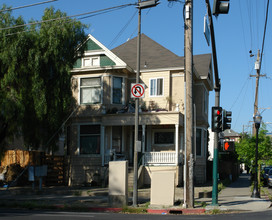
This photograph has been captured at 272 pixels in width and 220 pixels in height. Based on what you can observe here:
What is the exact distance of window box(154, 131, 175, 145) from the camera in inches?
963

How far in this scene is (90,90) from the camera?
81.5ft

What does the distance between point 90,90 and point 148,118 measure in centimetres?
453

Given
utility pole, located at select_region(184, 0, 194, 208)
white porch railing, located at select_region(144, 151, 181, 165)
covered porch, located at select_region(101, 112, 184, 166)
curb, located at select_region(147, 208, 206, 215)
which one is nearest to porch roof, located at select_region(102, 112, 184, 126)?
covered porch, located at select_region(101, 112, 184, 166)

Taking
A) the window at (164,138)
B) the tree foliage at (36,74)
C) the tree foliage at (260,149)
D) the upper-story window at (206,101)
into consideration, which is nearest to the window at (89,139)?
the window at (164,138)

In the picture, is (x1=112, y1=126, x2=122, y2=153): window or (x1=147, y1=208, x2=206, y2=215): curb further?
(x1=112, y1=126, x2=122, y2=153): window

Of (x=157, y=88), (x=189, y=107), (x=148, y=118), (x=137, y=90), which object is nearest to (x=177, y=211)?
(x=189, y=107)

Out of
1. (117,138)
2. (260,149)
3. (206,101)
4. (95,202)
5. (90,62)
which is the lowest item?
(95,202)

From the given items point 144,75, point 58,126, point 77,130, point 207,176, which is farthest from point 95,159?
point 207,176

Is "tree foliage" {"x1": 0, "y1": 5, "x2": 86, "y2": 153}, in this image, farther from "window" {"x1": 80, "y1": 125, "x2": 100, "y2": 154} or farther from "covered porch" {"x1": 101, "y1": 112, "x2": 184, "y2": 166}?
"window" {"x1": 80, "y1": 125, "x2": 100, "y2": 154}

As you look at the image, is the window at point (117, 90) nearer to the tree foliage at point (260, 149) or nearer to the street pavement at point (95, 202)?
the street pavement at point (95, 202)

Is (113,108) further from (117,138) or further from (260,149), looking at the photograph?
(260,149)

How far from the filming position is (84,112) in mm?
24719

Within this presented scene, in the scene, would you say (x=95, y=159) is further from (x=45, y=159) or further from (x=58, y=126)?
(x=58, y=126)

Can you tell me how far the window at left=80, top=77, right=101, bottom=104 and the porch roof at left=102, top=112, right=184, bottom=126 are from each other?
5.33 ft
